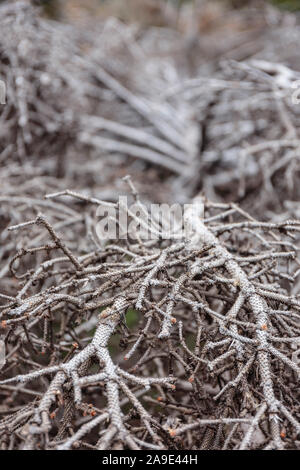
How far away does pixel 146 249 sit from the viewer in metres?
1.67

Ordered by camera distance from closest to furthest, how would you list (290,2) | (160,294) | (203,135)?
(160,294), (203,135), (290,2)

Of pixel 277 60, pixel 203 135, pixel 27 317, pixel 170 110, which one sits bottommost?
pixel 27 317

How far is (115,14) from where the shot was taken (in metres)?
6.41

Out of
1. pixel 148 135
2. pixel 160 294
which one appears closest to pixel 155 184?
pixel 148 135

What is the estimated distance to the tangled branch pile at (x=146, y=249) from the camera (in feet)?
3.90

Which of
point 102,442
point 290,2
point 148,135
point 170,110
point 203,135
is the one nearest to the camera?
point 102,442

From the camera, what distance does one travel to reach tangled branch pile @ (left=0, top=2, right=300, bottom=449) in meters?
1.19

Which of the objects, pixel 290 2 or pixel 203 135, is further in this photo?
pixel 290 2

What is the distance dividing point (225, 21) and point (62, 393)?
22.7ft

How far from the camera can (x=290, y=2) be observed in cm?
623

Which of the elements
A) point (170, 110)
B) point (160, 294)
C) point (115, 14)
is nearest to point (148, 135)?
point (170, 110)

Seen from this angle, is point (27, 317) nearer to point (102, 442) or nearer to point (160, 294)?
point (102, 442)

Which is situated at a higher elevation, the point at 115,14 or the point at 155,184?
the point at 115,14

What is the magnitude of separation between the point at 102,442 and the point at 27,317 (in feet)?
1.40
